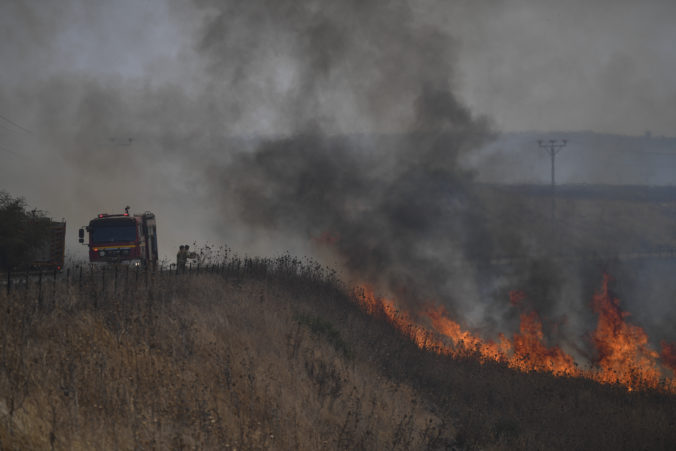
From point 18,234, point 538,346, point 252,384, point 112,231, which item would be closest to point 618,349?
point 538,346

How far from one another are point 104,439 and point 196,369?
2816 mm

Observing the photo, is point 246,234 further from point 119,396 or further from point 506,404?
point 119,396

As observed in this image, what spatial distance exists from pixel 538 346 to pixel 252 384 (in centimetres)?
1634

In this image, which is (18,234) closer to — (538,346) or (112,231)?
(112,231)

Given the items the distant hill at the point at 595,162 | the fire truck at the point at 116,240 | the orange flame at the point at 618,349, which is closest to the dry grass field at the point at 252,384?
the fire truck at the point at 116,240

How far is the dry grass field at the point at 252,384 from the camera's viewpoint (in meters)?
7.22

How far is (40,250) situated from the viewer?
70.4 feet

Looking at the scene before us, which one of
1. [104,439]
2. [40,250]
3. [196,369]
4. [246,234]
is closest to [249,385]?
[196,369]

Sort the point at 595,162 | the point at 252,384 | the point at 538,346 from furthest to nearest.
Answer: the point at 595,162 → the point at 538,346 → the point at 252,384

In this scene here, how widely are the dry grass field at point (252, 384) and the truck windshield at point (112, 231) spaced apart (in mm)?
5190

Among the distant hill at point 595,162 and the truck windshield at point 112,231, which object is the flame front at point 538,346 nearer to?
the truck windshield at point 112,231

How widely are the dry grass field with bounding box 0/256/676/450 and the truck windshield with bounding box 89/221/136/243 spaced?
519 cm

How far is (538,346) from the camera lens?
2238cm

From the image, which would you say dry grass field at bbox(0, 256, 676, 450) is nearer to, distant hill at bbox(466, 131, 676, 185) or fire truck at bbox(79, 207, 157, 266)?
fire truck at bbox(79, 207, 157, 266)
